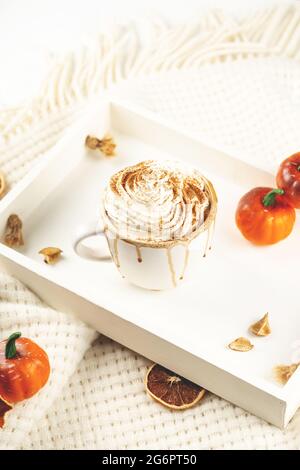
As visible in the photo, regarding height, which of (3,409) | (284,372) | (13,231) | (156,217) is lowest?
(3,409)

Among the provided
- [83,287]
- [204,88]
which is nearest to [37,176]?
[83,287]

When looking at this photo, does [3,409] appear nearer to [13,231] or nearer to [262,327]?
[13,231]

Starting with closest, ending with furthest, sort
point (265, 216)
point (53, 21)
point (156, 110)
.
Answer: point (265, 216) < point (156, 110) < point (53, 21)

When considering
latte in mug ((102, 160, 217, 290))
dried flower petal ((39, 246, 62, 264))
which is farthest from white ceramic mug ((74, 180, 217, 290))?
dried flower petal ((39, 246, 62, 264))

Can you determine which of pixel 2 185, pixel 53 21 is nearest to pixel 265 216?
pixel 2 185

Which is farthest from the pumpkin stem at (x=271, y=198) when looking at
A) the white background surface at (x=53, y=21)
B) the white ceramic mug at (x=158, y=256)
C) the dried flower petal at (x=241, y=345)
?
the white background surface at (x=53, y=21)

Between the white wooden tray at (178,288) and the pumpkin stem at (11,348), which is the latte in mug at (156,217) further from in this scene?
the pumpkin stem at (11,348)
